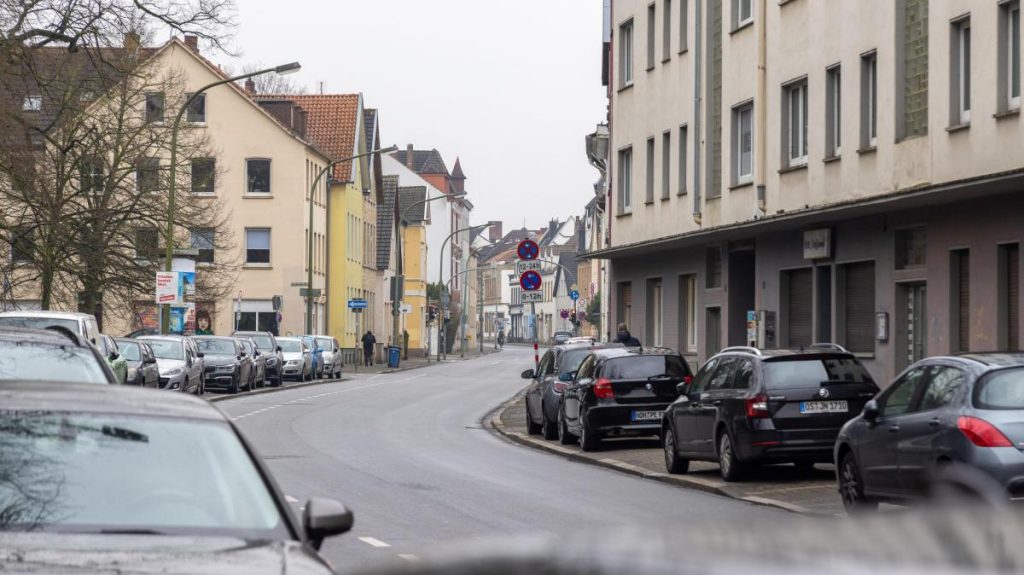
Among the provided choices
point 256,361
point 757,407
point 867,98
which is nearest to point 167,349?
point 256,361

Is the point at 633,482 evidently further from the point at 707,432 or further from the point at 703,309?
the point at 703,309

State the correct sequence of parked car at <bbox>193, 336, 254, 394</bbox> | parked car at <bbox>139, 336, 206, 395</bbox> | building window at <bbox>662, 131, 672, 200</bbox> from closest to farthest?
1. building window at <bbox>662, 131, 672, 200</bbox>
2. parked car at <bbox>139, 336, 206, 395</bbox>
3. parked car at <bbox>193, 336, 254, 394</bbox>

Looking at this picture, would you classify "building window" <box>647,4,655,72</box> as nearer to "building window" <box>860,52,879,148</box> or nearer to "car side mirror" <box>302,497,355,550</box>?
"building window" <box>860,52,879,148</box>

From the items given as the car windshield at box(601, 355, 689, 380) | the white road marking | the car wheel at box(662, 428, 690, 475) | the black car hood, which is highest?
the car windshield at box(601, 355, 689, 380)

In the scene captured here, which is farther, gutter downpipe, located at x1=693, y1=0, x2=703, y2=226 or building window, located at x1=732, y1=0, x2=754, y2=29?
gutter downpipe, located at x1=693, y1=0, x2=703, y2=226

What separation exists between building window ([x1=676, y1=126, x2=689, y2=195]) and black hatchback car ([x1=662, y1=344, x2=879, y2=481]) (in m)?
16.7

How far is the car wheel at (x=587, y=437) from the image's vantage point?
24359mm

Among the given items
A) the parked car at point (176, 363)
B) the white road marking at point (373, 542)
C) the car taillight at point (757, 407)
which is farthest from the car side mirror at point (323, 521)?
the parked car at point (176, 363)

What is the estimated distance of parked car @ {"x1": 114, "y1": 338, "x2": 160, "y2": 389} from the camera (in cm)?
3039

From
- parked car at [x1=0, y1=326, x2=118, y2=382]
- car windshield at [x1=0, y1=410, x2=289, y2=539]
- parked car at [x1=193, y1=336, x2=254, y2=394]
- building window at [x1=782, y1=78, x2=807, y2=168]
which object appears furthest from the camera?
parked car at [x1=193, y1=336, x2=254, y2=394]

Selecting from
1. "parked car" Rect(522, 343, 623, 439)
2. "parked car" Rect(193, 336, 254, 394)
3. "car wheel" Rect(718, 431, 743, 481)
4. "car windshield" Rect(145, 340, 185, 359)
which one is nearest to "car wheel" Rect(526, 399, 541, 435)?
"parked car" Rect(522, 343, 623, 439)

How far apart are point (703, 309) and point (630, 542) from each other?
108 ft

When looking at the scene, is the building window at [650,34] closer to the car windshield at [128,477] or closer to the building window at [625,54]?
the building window at [625,54]

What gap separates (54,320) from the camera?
2262cm
